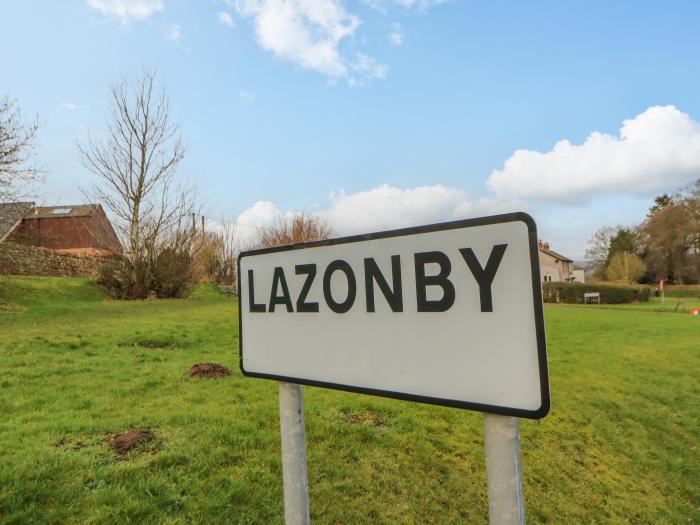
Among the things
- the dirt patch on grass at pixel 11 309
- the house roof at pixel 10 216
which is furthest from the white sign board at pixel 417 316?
the house roof at pixel 10 216

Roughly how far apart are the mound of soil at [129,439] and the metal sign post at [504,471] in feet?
10.5

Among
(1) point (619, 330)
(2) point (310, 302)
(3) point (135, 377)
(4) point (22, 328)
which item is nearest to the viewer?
(2) point (310, 302)

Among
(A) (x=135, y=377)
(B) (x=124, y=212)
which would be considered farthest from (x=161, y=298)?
(A) (x=135, y=377)

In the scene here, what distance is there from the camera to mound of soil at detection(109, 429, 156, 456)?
3.29 metres

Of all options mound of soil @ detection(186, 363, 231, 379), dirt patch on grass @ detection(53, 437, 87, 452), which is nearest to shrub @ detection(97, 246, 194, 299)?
mound of soil @ detection(186, 363, 231, 379)

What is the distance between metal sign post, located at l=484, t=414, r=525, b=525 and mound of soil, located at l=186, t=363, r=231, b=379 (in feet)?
17.1

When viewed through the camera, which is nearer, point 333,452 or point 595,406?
point 333,452

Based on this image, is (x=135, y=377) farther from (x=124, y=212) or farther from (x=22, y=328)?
(x=124, y=212)

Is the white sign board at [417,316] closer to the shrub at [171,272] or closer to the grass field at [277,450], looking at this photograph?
the grass field at [277,450]

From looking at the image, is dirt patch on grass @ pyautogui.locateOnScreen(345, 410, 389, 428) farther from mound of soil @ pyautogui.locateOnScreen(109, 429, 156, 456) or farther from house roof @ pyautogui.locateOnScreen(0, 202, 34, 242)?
house roof @ pyautogui.locateOnScreen(0, 202, 34, 242)

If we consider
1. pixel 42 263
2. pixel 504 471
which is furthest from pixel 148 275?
pixel 504 471

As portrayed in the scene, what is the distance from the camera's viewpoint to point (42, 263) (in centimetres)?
2261

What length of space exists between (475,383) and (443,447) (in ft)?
11.5

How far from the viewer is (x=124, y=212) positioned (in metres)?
20.3
